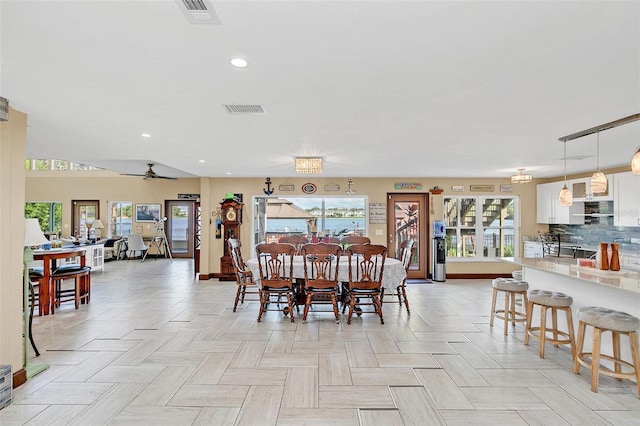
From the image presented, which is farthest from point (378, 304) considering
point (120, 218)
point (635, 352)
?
point (120, 218)

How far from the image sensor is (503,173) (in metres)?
6.98

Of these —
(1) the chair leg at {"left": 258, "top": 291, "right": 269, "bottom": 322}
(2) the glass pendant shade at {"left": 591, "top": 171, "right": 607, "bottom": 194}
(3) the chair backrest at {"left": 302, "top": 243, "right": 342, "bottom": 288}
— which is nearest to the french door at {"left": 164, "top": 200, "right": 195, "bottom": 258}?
(1) the chair leg at {"left": 258, "top": 291, "right": 269, "bottom": 322}

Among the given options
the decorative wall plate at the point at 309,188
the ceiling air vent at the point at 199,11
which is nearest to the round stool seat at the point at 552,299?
the ceiling air vent at the point at 199,11

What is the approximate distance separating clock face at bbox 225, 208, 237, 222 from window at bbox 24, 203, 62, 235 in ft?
24.9

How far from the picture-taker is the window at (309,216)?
8.05 metres

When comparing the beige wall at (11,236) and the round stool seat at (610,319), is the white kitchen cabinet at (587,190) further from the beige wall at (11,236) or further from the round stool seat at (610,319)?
the beige wall at (11,236)

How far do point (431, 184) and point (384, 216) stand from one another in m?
1.34

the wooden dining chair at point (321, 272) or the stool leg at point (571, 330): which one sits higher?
the wooden dining chair at point (321, 272)

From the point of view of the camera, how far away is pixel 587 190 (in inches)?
252

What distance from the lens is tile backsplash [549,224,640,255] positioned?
5.91 m

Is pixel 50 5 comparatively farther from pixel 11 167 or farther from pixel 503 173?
pixel 503 173

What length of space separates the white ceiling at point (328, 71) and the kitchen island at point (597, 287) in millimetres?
1483

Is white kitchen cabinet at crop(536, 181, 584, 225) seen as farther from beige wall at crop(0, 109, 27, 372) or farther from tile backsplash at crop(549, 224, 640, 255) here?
beige wall at crop(0, 109, 27, 372)

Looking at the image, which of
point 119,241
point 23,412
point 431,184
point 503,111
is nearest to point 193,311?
point 23,412
